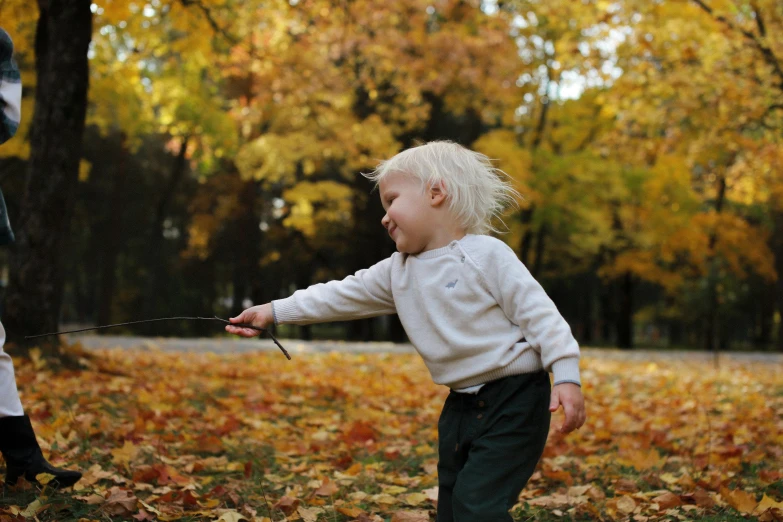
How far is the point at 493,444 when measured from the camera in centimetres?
248

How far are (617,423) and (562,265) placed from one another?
2458 centimetres

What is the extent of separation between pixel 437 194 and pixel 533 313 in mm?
535

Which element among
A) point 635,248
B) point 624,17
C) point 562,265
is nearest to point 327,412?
point 624,17

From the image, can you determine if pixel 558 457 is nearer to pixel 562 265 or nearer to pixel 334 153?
pixel 334 153

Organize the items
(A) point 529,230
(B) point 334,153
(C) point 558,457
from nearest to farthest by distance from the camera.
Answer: (C) point 558,457 < (B) point 334,153 < (A) point 529,230

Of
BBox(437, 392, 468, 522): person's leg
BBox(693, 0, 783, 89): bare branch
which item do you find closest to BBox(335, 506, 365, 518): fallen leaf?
BBox(437, 392, 468, 522): person's leg

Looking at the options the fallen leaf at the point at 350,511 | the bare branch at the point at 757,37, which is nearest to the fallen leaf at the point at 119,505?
the fallen leaf at the point at 350,511

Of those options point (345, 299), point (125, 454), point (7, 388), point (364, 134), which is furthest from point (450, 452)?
point (364, 134)

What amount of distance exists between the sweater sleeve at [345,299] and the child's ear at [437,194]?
286 mm

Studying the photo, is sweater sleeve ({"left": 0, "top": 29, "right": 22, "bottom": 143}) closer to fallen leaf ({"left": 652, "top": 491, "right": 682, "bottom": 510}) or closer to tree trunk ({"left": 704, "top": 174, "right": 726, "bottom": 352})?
fallen leaf ({"left": 652, "top": 491, "right": 682, "bottom": 510})

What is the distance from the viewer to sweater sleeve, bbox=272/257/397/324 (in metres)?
2.82

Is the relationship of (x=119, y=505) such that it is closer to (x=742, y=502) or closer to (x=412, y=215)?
(x=412, y=215)

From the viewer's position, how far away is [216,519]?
3262mm

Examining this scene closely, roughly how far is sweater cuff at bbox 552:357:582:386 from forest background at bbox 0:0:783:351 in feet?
5.35
